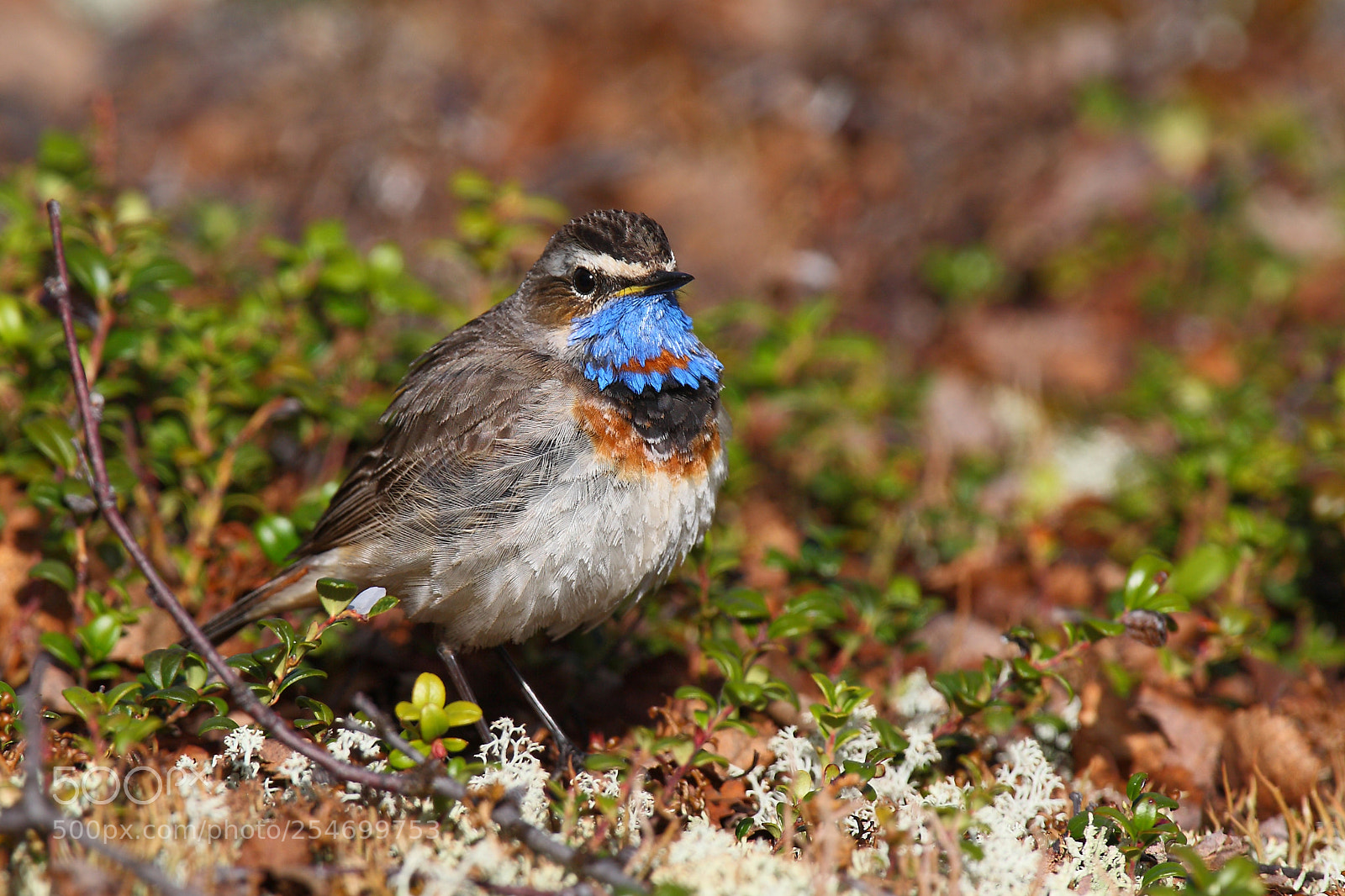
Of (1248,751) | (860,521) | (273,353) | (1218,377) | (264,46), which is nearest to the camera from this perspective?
(1248,751)

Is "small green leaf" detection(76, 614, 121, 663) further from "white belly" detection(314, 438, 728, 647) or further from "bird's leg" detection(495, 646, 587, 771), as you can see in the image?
"bird's leg" detection(495, 646, 587, 771)

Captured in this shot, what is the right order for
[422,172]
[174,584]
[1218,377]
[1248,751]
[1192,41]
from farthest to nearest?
[1192,41] < [422,172] < [1218,377] < [174,584] < [1248,751]

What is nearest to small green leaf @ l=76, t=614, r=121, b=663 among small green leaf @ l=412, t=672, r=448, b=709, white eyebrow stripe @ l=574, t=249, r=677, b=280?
small green leaf @ l=412, t=672, r=448, b=709

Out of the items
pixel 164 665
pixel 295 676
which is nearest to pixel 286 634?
pixel 295 676

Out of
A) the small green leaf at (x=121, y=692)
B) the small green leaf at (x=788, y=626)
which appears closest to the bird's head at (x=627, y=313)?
the small green leaf at (x=788, y=626)

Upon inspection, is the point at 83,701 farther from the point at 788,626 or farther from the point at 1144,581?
the point at 1144,581

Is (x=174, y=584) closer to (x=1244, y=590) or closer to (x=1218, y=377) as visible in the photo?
(x=1244, y=590)

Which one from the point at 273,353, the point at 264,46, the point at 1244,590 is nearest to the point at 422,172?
the point at 264,46
